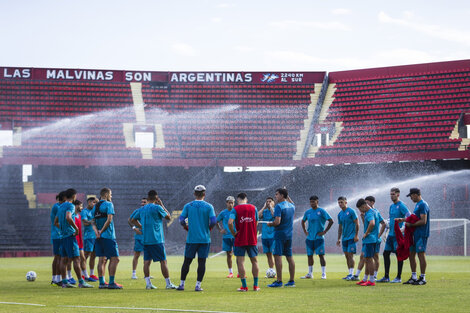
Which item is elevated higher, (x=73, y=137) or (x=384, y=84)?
(x=384, y=84)

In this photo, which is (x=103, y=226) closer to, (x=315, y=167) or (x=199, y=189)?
(x=199, y=189)

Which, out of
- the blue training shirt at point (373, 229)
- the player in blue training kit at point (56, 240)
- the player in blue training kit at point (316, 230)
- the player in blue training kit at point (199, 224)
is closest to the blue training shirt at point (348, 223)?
the player in blue training kit at point (316, 230)

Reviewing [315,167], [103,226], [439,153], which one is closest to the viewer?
[103,226]

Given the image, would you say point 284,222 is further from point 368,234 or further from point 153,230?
point 153,230

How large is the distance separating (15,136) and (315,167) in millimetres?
19199

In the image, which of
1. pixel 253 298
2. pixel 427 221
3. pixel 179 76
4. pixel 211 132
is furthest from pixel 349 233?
pixel 179 76

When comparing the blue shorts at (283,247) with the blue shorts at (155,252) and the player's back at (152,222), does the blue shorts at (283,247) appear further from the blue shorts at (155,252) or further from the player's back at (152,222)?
the player's back at (152,222)

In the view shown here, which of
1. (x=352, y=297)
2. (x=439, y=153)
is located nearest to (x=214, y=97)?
(x=439, y=153)

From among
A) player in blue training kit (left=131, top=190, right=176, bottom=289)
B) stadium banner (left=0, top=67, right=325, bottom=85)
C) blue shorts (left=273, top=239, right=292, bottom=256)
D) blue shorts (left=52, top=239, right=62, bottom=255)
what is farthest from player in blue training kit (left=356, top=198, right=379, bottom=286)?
stadium banner (left=0, top=67, right=325, bottom=85)

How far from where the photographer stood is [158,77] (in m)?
50.5

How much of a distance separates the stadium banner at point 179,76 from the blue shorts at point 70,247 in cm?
3527

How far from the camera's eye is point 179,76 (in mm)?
50719

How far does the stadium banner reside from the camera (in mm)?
49562

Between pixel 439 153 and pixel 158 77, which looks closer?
pixel 439 153
